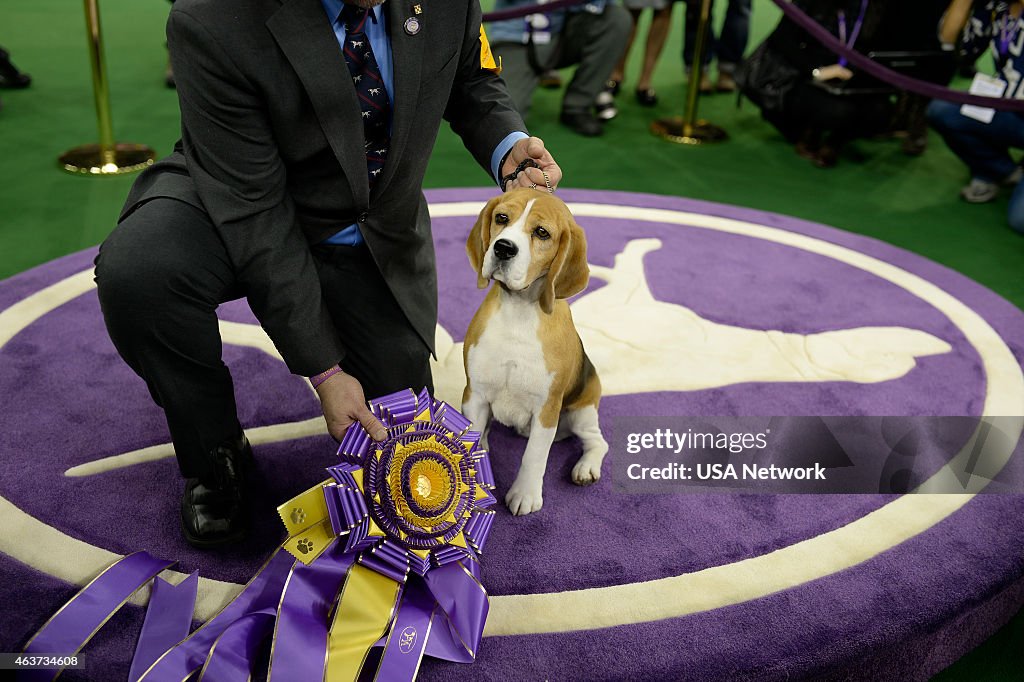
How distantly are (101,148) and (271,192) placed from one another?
2693 mm

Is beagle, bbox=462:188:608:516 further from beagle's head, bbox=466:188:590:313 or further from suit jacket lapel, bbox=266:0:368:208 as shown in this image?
suit jacket lapel, bbox=266:0:368:208

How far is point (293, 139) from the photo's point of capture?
5.65ft

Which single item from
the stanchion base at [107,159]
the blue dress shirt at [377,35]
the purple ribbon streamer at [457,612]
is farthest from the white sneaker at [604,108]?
the purple ribbon streamer at [457,612]

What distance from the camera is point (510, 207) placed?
1732mm

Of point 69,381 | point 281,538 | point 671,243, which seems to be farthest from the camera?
point 671,243

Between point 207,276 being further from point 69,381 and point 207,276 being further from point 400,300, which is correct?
point 69,381

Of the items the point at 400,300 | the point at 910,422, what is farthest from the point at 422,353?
the point at 910,422

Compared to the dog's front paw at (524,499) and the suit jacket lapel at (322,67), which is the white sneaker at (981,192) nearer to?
the dog's front paw at (524,499)

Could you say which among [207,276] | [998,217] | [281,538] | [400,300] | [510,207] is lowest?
[998,217]

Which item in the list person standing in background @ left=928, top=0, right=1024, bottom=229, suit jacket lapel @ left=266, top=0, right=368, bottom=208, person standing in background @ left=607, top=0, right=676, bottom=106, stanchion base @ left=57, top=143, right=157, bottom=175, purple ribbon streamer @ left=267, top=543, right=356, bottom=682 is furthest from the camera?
person standing in background @ left=607, top=0, right=676, bottom=106

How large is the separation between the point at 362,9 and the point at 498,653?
1157mm

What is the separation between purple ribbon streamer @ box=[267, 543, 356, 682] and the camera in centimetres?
147

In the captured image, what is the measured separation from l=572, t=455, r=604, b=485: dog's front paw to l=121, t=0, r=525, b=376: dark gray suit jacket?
569 mm

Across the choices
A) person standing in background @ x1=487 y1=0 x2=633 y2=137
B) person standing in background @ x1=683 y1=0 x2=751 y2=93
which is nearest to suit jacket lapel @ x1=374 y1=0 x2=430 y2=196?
person standing in background @ x1=487 y1=0 x2=633 y2=137
